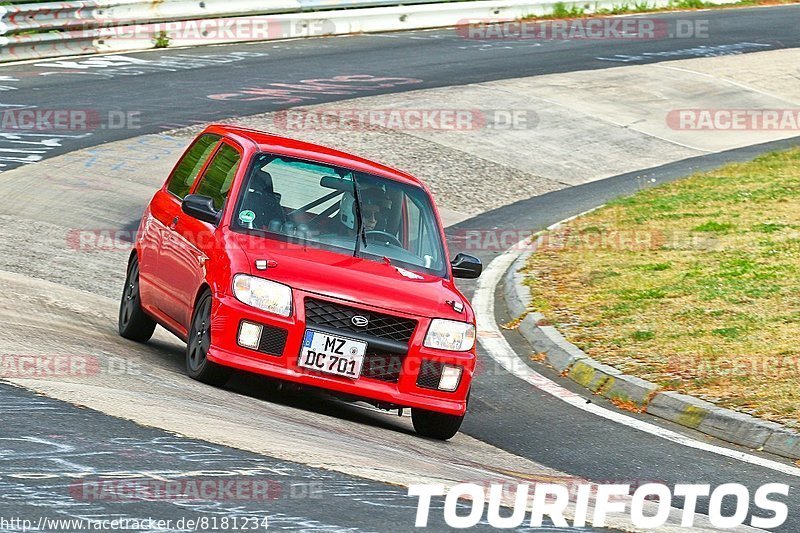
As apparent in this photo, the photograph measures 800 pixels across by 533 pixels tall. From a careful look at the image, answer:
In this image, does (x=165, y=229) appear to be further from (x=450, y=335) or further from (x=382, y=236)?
(x=450, y=335)

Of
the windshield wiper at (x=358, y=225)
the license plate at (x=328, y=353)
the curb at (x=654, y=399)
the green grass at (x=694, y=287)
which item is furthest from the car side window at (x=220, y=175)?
the green grass at (x=694, y=287)

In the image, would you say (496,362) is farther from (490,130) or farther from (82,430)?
(490,130)

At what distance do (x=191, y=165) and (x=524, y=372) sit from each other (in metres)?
3.27

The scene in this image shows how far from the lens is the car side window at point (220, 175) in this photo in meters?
9.95

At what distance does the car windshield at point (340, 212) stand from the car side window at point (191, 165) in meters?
0.95

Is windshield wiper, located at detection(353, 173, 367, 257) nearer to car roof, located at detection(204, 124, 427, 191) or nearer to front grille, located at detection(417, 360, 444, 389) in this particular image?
car roof, located at detection(204, 124, 427, 191)

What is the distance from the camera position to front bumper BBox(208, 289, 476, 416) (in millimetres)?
8680

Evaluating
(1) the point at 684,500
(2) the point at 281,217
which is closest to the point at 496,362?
(2) the point at 281,217

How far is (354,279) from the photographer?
8.95 m

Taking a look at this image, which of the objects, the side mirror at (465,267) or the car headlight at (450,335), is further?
the side mirror at (465,267)

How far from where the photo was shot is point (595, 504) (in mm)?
7434

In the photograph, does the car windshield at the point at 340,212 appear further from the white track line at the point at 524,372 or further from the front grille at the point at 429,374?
the white track line at the point at 524,372

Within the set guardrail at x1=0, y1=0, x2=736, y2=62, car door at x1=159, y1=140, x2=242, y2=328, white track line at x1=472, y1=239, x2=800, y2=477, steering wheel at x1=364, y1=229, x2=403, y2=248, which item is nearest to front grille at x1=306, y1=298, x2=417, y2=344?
car door at x1=159, y1=140, x2=242, y2=328

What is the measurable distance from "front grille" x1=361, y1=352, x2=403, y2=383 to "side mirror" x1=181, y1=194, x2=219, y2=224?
64.3 inches
